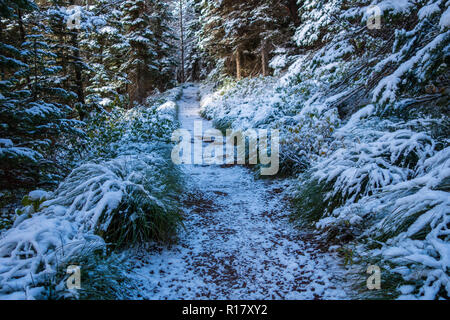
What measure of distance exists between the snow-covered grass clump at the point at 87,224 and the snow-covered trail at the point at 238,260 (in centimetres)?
34

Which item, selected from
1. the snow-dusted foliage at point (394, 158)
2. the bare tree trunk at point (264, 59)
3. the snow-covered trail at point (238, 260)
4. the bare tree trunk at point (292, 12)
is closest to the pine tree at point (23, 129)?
the snow-covered trail at point (238, 260)

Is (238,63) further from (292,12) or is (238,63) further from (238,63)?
(292,12)

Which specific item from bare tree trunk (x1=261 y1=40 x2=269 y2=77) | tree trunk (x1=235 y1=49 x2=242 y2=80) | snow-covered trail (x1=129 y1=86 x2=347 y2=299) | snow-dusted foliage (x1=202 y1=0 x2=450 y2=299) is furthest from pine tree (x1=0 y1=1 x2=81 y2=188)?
tree trunk (x1=235 y1=49 x2=242 y2=80)

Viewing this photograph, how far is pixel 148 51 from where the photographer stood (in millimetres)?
17234

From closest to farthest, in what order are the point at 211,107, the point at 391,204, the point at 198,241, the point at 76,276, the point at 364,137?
the point at 76,276
the point at 391,204
the point at 198,241
the point at 364,137
the point at 211,107

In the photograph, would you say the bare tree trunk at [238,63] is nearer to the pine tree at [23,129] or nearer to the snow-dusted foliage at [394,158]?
the snow-dusted foliage at [394,158]

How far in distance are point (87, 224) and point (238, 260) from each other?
1709 mm

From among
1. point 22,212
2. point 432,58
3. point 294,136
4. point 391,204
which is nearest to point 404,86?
point 432,58

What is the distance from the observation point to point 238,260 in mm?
3035

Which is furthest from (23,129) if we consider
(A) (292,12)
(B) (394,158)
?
(A) (292,12)

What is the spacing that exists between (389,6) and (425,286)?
3150 millimetres

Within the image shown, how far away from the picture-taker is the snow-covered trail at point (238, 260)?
250 cm

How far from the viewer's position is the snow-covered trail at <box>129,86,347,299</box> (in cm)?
250
